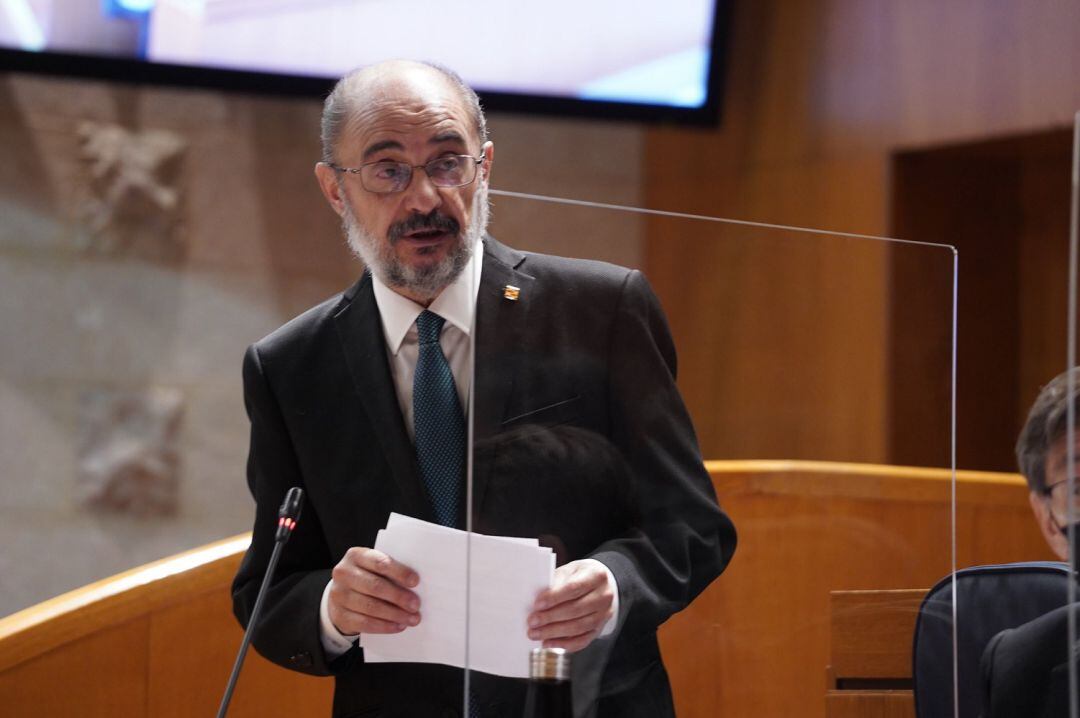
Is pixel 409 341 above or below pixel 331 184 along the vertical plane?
below

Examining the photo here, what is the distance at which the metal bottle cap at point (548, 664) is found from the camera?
1170 millimetres

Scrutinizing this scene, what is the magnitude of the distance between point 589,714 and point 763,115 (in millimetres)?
3628

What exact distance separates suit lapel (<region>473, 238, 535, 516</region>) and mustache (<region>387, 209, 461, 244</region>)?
19 cm

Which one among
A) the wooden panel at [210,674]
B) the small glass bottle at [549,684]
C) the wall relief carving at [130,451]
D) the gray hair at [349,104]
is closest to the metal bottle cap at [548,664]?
the small glass bottle at [549,684]

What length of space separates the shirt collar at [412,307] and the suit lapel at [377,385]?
0.01 metres

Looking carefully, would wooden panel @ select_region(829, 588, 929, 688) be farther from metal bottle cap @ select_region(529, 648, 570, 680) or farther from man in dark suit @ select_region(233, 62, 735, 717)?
metal bottle cap @ select_region(529, 648, 570, 680)

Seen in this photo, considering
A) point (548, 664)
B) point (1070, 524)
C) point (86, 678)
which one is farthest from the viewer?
point (86, 678)

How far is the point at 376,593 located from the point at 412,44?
3.13 meters

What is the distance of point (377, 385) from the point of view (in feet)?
5.15

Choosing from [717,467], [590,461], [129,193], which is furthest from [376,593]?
[129,193]

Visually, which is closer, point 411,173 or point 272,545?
point 411,173

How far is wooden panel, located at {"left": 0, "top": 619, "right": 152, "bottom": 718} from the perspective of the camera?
207 cm

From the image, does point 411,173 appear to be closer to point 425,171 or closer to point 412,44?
point 425,171

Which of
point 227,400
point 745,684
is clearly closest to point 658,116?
point 227,400
